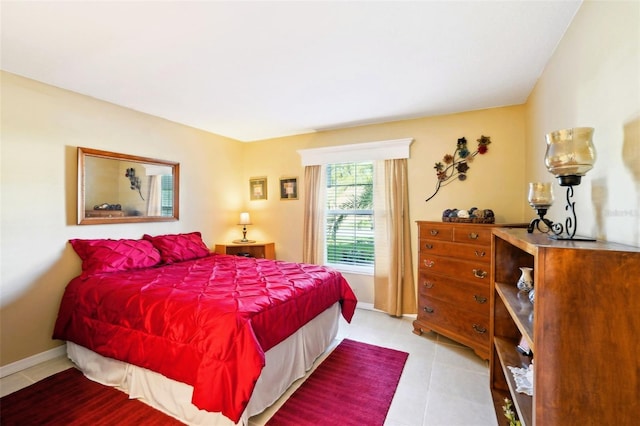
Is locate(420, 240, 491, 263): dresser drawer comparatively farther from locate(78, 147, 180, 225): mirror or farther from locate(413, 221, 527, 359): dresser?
locate(78, 147, 180, 225): mirror

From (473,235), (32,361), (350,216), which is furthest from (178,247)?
(473,235)

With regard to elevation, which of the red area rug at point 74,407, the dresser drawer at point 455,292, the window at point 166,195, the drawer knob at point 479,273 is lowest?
the red area rug at point 74,407

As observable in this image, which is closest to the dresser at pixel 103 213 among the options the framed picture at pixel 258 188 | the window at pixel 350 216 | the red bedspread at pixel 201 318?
the red bedspread at pixel 201 318

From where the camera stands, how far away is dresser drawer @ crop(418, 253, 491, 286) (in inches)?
96.7

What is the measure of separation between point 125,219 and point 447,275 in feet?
11.2

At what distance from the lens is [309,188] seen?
409cm

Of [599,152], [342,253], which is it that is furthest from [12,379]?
[599,152]

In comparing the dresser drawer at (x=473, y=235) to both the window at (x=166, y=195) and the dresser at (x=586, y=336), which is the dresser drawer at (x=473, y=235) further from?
the window at (x=166, y=195)

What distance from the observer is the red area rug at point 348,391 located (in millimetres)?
1774

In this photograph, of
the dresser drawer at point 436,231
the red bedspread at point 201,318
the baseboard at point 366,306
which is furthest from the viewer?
the baseboard at point 366,306

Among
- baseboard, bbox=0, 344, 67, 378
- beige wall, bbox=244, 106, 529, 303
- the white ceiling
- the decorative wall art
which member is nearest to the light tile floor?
baseboard, bbox=0, 344, 67, 378

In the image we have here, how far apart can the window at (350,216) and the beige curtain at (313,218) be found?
0.43 feet

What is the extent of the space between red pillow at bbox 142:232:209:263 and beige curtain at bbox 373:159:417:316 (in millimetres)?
2263

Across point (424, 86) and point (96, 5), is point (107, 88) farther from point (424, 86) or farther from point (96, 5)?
point (424, 86)
